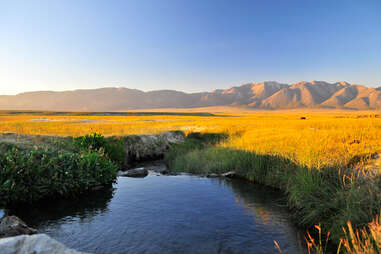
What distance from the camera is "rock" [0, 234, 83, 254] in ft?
14.0

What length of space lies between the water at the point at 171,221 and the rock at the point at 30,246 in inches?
111

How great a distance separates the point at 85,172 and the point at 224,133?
17174 millimetres

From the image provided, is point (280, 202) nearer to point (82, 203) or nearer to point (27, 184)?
point (82, 203)

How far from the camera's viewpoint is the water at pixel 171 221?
23.9 ft

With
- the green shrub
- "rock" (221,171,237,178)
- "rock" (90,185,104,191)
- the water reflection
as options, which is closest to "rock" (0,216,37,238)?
the water reflection

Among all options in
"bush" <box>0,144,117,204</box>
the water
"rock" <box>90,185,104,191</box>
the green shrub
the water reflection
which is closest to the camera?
the water

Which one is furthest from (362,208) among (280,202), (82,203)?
(82,203)

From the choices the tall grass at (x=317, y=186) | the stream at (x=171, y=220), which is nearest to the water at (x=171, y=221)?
the stream at (x=171, y=220)

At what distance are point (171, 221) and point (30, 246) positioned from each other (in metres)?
5.03

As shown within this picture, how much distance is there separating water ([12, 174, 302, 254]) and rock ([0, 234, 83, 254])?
2823 millimetres

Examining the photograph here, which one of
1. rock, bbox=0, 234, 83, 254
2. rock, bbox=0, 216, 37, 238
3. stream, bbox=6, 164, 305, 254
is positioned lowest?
stream, bbox=6, 164, 305, 254

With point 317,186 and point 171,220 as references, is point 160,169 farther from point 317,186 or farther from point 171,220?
point 317,186

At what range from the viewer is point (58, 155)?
482 inches

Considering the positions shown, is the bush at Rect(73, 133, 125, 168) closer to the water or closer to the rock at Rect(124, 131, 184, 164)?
the rock at Rect(124, 131, 184, 164)
